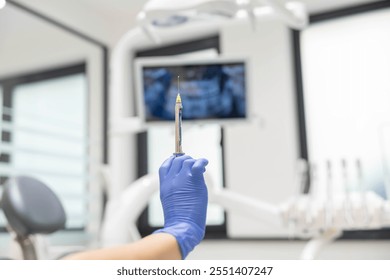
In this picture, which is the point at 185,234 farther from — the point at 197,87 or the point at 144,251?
the point at 197,87

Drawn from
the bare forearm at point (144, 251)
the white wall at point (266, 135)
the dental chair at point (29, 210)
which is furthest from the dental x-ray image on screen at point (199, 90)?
the white wall at point (266, 135)

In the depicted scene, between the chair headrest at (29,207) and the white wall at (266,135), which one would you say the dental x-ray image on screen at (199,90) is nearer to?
the chair headrest at (29,207)

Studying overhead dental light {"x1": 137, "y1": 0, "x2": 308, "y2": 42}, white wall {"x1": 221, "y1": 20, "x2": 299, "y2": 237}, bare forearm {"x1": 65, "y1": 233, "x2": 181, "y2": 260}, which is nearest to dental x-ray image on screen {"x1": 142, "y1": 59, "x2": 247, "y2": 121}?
overhead dental light {"x1": 137, "y1": 0, "x2": 308, "y2": 42}

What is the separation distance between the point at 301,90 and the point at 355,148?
0.40 m

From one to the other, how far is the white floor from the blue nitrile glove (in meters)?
1.16

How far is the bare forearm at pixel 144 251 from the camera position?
0.51 meters

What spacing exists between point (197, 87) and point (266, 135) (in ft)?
3.46

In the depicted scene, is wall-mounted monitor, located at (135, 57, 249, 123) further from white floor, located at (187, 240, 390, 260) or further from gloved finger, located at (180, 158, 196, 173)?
white floor, located at (187, 240, 390, 260)

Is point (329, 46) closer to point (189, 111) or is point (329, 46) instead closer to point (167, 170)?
point (189, 111)

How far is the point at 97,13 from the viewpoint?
2006 millimetres

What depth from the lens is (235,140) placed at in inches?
91.2

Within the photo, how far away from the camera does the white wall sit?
7.18 ft

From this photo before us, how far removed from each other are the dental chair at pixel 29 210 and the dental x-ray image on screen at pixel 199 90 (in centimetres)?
38
